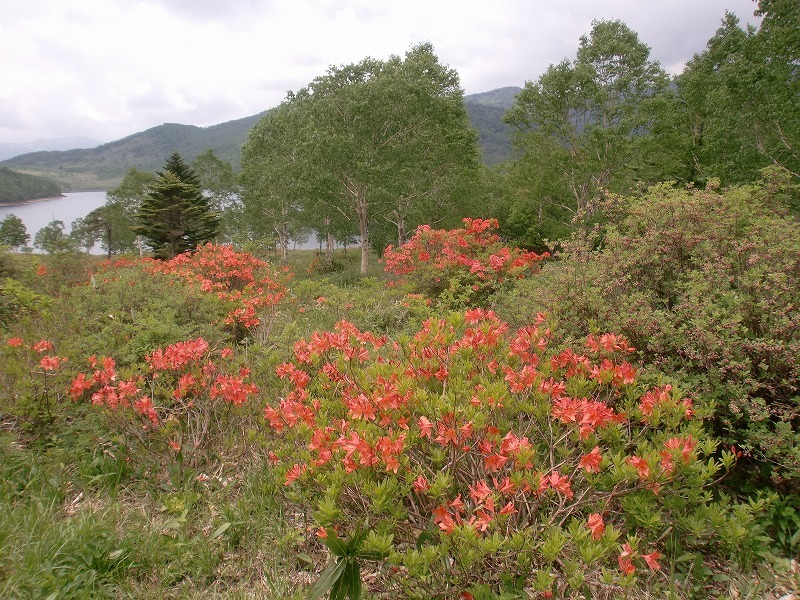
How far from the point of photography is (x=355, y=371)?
289 cm

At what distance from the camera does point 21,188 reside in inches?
2773

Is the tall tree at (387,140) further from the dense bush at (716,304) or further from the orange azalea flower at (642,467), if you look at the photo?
the orange azalea flower at (642,467)

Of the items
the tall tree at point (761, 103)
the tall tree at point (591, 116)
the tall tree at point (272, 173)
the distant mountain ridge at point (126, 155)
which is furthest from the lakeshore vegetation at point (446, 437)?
the distant mountain ridge at point (126, 155)

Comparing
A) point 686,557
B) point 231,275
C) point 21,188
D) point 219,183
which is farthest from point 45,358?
point 21,188

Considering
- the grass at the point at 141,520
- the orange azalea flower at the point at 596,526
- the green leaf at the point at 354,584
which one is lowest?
the grass at the point at 141,520

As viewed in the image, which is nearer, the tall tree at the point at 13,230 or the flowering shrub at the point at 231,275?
the flowering shrub at the point at 231,275

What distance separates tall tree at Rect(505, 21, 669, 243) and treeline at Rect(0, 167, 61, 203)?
7721 cm

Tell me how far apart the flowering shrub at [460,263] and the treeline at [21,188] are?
258 ft

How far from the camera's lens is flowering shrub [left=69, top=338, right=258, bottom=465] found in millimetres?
3127

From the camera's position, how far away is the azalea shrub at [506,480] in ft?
5.67

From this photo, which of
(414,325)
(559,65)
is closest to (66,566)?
(414,325)

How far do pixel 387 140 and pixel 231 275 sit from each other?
36.0 feet

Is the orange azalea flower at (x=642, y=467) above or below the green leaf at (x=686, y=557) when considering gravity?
above

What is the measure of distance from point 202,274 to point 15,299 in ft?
9.13
